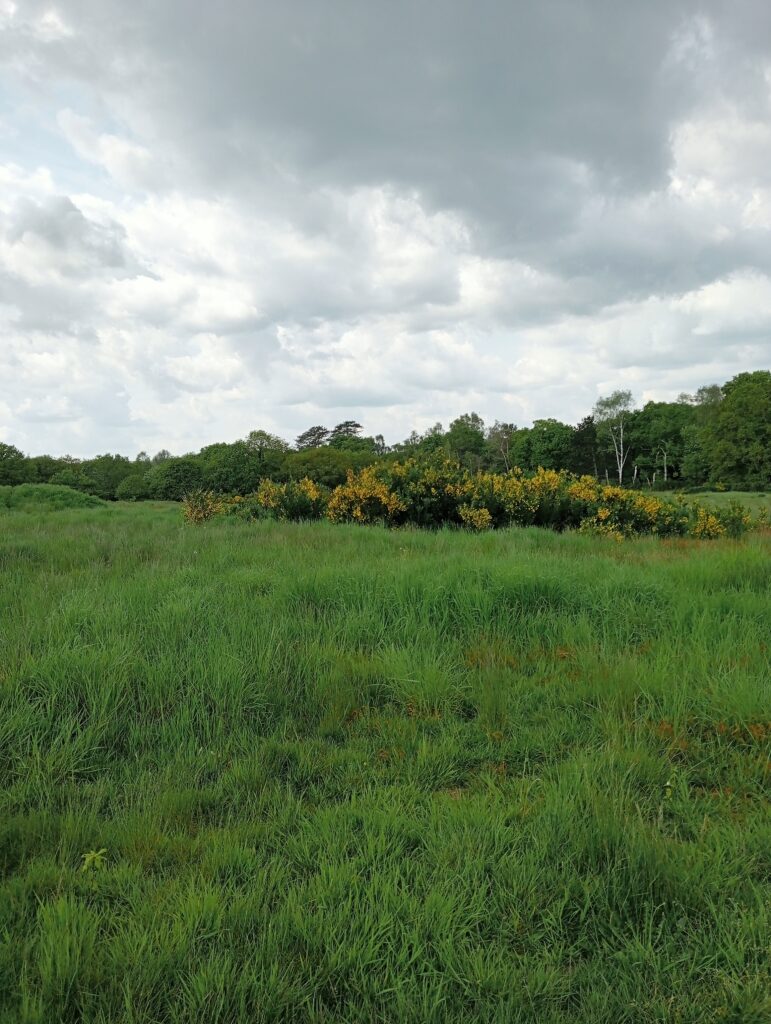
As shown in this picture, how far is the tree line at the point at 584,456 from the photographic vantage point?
2077 inches

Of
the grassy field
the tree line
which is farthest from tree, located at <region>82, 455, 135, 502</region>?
the grassy field

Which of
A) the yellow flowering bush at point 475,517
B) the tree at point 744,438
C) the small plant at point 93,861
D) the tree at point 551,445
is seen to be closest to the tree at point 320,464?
the tree at point 551,445

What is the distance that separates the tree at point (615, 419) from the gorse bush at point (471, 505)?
6482cm

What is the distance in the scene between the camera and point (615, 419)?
75000 millimetres

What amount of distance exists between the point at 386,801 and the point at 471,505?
8.11 metres

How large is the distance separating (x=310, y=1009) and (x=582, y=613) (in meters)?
3.66

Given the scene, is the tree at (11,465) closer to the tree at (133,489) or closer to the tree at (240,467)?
the tree at (133,489)

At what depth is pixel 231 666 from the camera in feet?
12.0

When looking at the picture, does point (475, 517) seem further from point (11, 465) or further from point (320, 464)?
point (320, 464)

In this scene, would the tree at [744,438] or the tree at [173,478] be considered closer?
the tree at [744,438]

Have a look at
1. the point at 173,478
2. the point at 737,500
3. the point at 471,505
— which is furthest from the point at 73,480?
the point at 737,500

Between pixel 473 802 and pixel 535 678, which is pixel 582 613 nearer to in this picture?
pixel 535 678

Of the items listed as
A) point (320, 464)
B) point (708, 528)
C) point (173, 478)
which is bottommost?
point (708, 528)

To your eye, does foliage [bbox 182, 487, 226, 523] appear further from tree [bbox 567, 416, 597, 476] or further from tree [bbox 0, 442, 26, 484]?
tree [bbox 567, 416, 597, 476]
